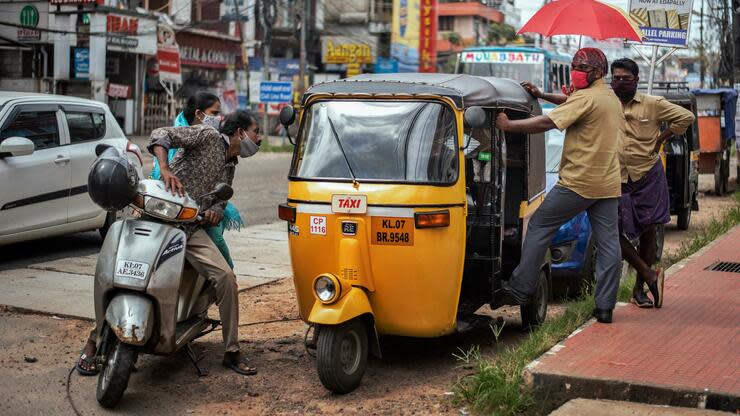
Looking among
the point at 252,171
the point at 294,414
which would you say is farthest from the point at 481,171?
the point at 252,171

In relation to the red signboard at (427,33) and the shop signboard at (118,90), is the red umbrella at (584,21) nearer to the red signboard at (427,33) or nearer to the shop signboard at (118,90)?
the shop signboard at (118,90)

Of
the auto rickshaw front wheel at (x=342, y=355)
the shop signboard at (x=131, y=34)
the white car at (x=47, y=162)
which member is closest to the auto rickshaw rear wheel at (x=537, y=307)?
the auto rickshaw front wheel at (x=342, y=355)

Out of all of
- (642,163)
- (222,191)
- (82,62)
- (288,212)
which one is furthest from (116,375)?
(82,62)

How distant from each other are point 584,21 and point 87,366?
17.5 ft

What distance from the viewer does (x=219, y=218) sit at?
612cm

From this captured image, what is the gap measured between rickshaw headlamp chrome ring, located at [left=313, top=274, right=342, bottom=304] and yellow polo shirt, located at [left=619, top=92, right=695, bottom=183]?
294 cm

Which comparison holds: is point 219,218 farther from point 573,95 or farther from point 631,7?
point 631,7

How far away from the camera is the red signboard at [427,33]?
5297 centimetres

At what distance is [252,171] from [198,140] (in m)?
18.1

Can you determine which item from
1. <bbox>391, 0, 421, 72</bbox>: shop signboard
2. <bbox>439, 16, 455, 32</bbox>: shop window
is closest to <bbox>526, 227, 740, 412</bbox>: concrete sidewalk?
<bbox>391, 0, 421, 72</bbox>: shop signboard

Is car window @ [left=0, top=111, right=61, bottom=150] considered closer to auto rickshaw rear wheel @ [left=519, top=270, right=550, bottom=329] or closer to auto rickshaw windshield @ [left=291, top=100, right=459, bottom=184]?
auto rickshaw windshield @ [left=291, top=100, right=459, bottom=184]

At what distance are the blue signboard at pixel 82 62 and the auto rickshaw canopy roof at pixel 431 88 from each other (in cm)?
2597

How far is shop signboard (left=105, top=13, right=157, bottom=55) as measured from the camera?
31672 millimetres

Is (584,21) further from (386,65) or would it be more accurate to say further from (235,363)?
(386,65)
